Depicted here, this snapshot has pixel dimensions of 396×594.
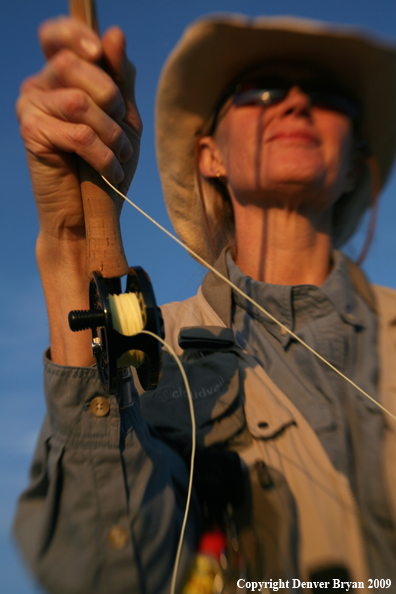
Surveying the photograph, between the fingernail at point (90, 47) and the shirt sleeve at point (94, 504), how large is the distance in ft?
2.53

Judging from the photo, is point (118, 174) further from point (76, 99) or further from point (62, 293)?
point (62, 293)

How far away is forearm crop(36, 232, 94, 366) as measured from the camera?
1.22 meters

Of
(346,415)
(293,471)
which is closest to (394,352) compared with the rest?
(346,415)

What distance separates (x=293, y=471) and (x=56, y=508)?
0.71 m

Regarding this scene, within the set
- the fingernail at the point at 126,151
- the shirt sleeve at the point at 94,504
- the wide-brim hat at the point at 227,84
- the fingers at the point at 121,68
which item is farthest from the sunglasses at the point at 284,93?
the shirt sleeve at the point at 94,504

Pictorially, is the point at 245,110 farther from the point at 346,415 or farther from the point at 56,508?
the point at 56,508

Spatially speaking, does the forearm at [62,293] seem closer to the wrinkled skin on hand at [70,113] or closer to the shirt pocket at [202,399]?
the wrinkled skin on hand at [70,113]

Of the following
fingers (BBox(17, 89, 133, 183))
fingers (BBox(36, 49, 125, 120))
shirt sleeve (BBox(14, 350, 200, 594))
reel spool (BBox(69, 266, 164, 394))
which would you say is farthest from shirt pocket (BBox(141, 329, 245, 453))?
fingers (BBox(36, 49, 125, 120))

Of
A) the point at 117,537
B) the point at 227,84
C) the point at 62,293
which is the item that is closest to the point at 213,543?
the point at 117,537

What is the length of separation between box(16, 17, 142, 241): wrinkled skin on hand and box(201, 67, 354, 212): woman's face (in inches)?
31.2

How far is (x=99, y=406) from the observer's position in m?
1.19

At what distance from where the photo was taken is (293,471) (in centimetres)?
140

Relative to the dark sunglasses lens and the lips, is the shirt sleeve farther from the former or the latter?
the dark sunglasses lens

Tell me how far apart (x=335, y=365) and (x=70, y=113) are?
125 centimetres
